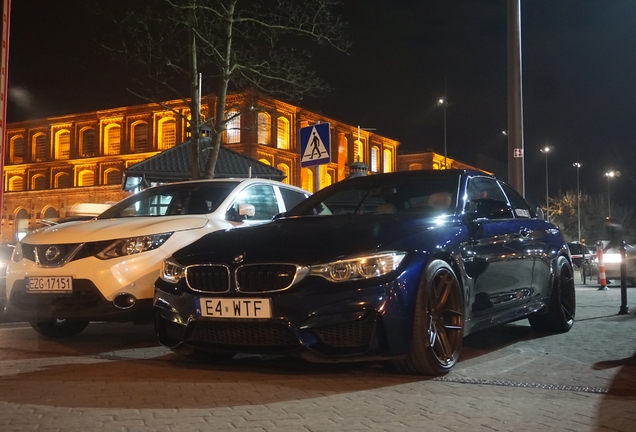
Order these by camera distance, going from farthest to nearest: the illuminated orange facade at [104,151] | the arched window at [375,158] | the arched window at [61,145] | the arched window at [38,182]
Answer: the arched window at [375,158]
the arched window at [38,182]
the arched window at [61,145]
the illuminated orange facade at [104,151]

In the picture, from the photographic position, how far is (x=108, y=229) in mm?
6828

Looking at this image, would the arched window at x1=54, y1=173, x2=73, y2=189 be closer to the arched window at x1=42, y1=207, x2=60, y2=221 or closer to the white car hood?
the arched window at x1=42, y1=207, x2=60, y2=221

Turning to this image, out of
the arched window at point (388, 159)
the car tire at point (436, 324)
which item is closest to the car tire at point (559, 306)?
the car tire at point (436, 324)

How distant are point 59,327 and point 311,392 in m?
3.87

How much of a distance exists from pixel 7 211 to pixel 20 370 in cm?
7895

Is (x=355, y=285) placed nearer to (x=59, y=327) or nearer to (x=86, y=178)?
(x=59, y=327)

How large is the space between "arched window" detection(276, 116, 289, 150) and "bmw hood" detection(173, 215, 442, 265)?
64128 millimetres

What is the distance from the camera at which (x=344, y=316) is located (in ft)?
15.9

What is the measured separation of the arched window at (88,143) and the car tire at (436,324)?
7315 centimetres

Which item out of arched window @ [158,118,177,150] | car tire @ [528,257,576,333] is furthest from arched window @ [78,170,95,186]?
car tire @ [528,257,576,333]

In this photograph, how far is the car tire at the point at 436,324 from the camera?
502cm

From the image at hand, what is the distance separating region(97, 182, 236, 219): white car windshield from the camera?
8.14 metres

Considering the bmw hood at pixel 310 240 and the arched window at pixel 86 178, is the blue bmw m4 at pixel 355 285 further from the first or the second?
the arched window at pixel 86 178

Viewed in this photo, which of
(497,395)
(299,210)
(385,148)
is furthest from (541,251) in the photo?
(385,148)
